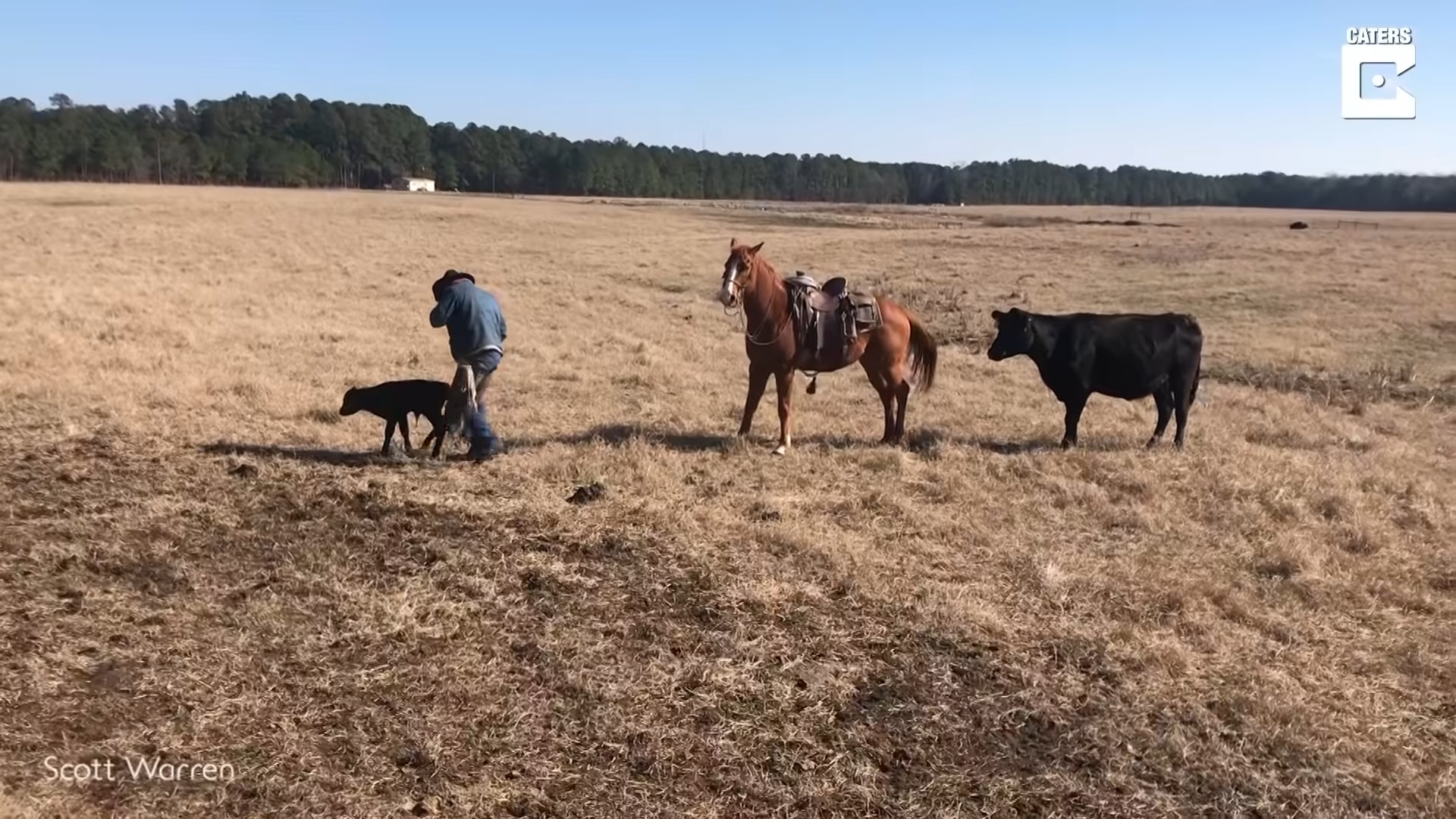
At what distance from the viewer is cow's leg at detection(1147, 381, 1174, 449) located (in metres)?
9.52

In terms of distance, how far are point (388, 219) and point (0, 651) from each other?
44562 mm

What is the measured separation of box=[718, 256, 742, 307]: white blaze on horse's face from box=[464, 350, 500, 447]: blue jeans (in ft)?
6.53

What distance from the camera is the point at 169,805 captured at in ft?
12.0

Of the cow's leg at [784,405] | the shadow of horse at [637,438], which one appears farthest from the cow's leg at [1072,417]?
the shadow of horse at [637,438]

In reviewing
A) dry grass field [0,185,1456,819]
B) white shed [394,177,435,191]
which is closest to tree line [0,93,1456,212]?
white shed [394,177,435,191]

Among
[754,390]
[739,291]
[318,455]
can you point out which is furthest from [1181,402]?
[318,455]

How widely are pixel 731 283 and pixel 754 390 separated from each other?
1.27m

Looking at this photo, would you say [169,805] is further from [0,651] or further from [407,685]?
[0,651]

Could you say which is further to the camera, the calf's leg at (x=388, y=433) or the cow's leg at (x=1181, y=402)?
the cow's leg at (x=1181, y=402)

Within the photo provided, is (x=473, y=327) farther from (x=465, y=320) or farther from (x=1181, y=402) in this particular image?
(x=1181, y=402)

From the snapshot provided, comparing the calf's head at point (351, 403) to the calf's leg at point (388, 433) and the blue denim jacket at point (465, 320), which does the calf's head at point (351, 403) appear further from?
the blue denim jacket at point (465, 320)

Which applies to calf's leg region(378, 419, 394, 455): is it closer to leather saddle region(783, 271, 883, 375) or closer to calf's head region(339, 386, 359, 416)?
calf's head region(339, 386, 359, 416)

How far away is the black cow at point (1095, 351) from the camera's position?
359 inches

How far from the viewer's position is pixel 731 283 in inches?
327
